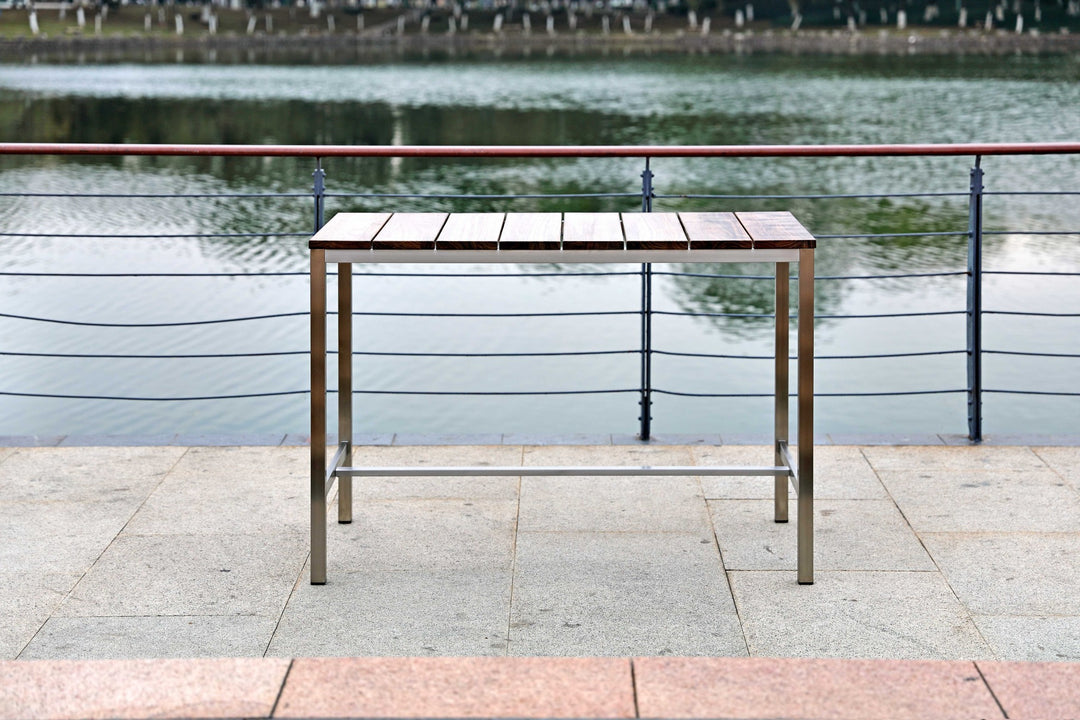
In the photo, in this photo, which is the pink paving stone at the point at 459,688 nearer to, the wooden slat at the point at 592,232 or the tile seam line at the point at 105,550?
the tile seam line at the point at 105,550

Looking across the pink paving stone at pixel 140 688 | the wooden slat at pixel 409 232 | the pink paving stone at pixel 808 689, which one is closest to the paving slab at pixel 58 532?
the pink paving stone at pixel 140 688

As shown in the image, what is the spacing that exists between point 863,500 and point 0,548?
2144 mm

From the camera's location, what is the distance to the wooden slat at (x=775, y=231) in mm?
2850

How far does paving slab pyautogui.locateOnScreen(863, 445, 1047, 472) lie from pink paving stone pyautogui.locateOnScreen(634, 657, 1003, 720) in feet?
4.75

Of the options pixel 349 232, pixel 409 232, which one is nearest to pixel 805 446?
pixel 409 232

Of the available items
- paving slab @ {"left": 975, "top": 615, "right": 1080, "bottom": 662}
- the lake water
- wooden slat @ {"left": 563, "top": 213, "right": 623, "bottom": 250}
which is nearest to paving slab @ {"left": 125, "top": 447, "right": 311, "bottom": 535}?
the lake water

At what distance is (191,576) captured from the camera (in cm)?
312

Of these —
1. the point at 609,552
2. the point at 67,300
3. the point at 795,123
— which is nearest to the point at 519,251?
the point at 609,552

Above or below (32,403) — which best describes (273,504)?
above

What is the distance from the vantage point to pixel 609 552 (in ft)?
10.8

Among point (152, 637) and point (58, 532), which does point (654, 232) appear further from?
point (58, 532)

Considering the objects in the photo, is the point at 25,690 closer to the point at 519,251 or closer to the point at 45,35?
the point at 519,251

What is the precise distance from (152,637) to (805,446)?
1.41m

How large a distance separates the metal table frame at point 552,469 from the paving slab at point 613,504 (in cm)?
27
